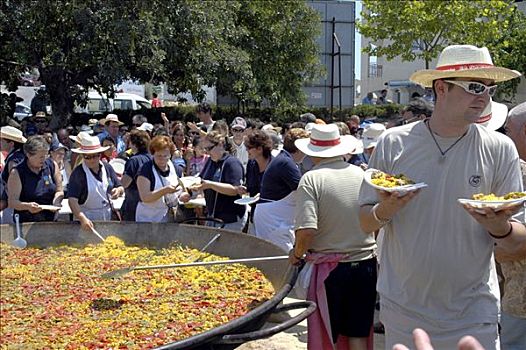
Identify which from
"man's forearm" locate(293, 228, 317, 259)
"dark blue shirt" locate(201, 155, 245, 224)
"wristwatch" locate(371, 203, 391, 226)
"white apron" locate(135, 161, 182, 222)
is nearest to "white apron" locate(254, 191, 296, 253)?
"dark blue shirt" locate(201, 155, 245, 224)

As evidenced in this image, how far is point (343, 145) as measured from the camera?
14.5 ft

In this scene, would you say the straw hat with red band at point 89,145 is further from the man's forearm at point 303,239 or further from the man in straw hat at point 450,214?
the man in straw hat at point 450,214

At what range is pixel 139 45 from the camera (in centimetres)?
1558

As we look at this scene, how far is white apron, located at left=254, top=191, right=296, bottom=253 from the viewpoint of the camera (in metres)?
5.55

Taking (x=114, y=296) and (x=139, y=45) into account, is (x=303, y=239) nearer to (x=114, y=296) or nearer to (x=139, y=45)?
(x=114, y=296)

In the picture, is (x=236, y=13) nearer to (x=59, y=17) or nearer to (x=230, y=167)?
(x=59, y=17)

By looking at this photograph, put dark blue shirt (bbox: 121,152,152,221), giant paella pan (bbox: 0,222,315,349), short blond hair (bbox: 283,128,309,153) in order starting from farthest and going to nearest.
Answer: dark blue shirt (bbox: 121,152,152,221), short blond hair (bbox: 283,128,309,153), giant paella pan (bbox: 0,222,315,349)

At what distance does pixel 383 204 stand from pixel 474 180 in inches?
17.0

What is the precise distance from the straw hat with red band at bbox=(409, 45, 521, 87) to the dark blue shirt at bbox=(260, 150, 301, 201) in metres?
2.42

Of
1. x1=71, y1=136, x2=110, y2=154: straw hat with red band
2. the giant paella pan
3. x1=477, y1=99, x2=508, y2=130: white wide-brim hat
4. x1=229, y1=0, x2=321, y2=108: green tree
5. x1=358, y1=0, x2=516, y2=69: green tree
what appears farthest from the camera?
x1=229, y1=0, x2=321, y2=108: green tree

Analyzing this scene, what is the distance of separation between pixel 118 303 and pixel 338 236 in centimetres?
152

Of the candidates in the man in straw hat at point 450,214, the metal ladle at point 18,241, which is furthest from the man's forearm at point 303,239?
the metal ladle at point 18,241

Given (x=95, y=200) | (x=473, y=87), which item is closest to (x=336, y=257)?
(x=473, y=87)

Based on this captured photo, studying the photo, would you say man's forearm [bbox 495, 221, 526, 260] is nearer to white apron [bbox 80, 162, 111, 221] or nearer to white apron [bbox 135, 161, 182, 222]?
white apron [bbox 135, 161, 182, 222]
